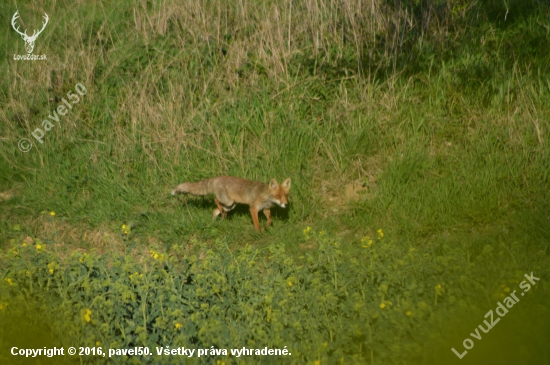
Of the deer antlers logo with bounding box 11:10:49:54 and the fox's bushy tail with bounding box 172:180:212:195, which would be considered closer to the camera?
the fox's bushy tail with bounding box 172:180:212:195

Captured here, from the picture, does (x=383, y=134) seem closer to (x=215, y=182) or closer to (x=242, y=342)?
(x=215, y=182)

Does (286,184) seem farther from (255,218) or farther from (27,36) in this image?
(27,36)

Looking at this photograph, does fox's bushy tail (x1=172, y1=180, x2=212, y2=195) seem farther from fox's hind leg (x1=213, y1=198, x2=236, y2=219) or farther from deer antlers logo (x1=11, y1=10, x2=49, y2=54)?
deer antlers logo (x1=11, y1=10, x2=49, y2=54)

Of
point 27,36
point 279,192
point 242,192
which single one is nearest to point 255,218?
point 242,192

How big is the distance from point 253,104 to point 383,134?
1812 millimetres

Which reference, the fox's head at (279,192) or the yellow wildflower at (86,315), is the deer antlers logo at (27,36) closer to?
the fox's head at (279,192)

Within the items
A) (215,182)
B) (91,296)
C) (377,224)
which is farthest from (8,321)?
(377,224)

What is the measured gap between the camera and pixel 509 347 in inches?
188

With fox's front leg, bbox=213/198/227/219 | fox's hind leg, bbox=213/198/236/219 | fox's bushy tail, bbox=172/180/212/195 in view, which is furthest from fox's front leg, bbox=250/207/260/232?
fox's bushy tail, bbox=172/180/212/195

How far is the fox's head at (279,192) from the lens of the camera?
7.59 meters

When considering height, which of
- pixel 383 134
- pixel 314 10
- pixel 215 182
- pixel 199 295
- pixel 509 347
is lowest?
pixel 509 347

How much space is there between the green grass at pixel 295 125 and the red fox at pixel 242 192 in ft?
0.84

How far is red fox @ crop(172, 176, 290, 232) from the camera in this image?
7.64 m

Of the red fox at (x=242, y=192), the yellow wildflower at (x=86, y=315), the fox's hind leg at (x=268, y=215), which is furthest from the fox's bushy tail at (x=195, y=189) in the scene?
the yellow wildflower at (x=86, y=315)
